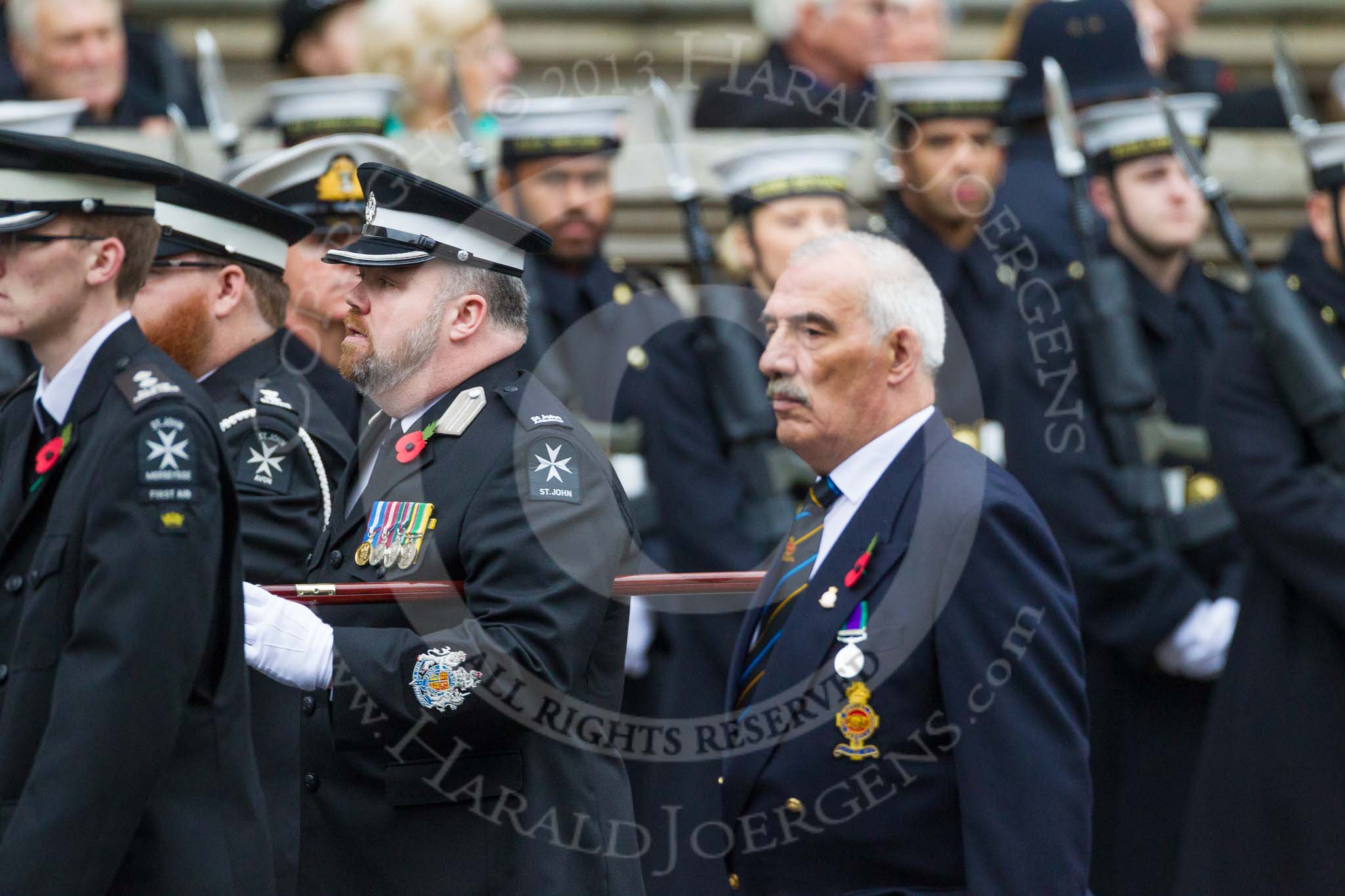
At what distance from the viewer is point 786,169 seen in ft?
21.5

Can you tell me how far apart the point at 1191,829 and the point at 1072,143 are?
226 cm

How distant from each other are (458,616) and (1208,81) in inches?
221

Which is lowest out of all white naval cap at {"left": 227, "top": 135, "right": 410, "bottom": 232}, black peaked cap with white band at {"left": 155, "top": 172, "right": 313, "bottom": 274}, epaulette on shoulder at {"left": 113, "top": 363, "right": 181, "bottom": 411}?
epaulette on shoulder at {"left": 113, "top": 363, "right": 181, "bottom": 411}

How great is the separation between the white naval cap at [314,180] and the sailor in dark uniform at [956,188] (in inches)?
83.0

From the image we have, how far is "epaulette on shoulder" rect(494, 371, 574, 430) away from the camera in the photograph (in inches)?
147

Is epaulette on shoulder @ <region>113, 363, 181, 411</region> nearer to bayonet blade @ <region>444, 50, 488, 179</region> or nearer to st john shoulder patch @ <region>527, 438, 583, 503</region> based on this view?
st john shoulder patch @ <region>527, 438, 583, 503</region>

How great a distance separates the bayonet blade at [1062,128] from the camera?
6.70 metres

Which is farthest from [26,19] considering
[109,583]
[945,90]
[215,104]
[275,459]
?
[109,583]

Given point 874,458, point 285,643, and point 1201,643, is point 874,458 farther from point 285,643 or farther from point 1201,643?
point 1201,643

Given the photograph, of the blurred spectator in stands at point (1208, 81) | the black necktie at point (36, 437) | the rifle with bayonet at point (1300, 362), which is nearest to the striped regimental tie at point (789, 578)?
the black necktie at point (36, 437)

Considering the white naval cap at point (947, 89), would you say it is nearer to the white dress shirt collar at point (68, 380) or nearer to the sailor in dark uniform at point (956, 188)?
the sailor in dark uniform at point (956, 188)

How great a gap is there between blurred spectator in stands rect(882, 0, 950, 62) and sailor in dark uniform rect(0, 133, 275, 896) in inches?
171

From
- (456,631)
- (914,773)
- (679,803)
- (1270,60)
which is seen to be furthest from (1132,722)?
(1270,60)

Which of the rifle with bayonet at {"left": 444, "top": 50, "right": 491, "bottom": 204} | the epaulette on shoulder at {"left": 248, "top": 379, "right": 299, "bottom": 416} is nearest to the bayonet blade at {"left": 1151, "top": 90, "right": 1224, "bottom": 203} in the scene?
the rifle with bayonet at {"left": 444, "top": 50, "right": 491, "bottom": 204}
